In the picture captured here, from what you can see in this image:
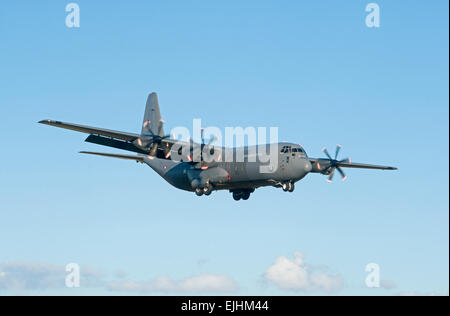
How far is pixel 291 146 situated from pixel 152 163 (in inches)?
525

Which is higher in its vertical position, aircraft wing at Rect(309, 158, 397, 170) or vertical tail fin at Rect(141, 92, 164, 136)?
vertical tail fin at Rect(141, 92, 164, 136)

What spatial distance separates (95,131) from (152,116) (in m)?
12.1

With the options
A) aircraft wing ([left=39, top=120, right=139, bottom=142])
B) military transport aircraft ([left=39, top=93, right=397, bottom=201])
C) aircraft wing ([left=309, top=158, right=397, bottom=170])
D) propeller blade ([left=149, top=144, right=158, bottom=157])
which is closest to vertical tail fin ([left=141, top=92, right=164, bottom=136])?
military transport aircraft ([left=39, top=93, right=397, bottom=201])

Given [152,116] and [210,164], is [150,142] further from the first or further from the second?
[152,116]

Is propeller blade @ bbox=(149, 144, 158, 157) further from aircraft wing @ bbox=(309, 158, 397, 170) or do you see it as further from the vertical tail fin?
aircraft wing @ bbox=(309, 158, 397, 170)

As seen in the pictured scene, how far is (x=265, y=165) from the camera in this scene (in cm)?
4562

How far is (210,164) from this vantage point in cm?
4881

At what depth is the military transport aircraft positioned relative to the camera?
44906mm

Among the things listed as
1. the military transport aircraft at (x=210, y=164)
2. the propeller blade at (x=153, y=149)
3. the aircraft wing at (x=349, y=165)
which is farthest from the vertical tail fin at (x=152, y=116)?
the aircraft wing at (x=349, y=165)

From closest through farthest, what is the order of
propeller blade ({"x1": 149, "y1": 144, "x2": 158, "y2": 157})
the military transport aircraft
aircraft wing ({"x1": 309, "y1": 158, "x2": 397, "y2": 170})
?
1. the military transport aircraft
2. propeller blade ({"x1": 149, "y1": 144, "x2": 158, "y2": 157})
3. aircraft wing ({"x1": 309, "y1": 158, "x2": 397, "y2": 170})

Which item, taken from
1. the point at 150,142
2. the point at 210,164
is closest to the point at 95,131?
the point at 150,142
